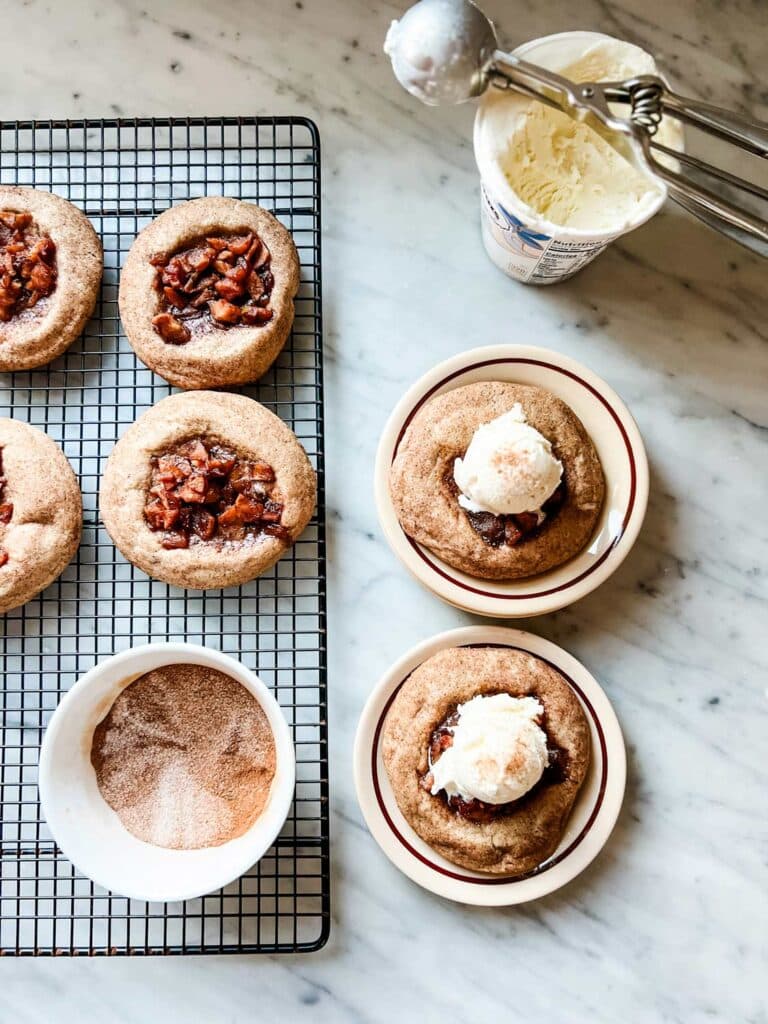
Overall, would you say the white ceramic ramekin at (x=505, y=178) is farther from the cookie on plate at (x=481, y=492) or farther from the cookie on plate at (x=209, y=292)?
the cookie on plate at (x=209, y=292)

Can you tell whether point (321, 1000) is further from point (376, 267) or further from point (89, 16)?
point (89, 16)

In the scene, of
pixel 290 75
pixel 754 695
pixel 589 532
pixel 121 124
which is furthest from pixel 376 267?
pixel 754 695

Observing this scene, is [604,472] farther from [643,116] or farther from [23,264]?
[23,264]

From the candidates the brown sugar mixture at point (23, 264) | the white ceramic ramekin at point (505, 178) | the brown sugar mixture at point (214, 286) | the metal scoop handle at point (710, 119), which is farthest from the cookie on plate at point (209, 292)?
the metal scoop handle at point (710, 119)

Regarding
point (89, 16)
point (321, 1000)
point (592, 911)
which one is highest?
point (89, 16)

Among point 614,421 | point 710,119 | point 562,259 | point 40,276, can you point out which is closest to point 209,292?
point 40,276

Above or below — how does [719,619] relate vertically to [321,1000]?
above

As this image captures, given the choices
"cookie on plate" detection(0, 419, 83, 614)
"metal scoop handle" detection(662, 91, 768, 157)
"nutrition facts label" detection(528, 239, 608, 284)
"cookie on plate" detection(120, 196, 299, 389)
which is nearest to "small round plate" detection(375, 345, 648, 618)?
"nutrition facts label" detection(528, 239, 608, 284)
